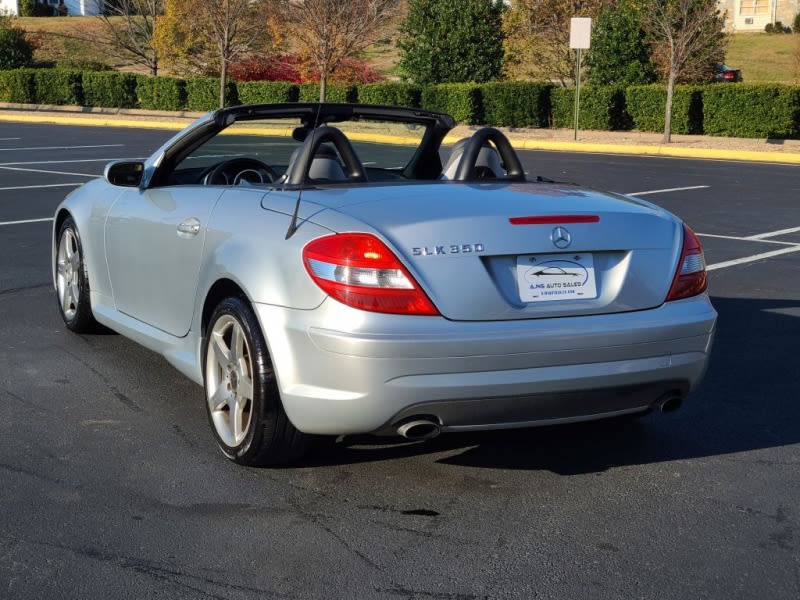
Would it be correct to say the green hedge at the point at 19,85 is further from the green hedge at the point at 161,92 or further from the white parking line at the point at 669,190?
the white parking line at the point at 669,190

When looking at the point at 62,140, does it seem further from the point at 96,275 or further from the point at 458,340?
the point at 458,340

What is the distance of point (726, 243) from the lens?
1184 cm

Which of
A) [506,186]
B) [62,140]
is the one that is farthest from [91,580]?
[62,140]

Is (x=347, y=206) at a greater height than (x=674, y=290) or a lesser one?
greater

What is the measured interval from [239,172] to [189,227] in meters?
0.81

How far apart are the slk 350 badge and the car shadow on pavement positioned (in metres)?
1.03

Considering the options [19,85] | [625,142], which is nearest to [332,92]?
[625,142]

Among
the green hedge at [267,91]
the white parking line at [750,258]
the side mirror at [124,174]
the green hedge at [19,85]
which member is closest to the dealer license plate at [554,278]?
the side mirror at [124,174]

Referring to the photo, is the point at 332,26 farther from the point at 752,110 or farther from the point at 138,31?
the point at 138,31

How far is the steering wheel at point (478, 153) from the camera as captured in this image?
525 cm

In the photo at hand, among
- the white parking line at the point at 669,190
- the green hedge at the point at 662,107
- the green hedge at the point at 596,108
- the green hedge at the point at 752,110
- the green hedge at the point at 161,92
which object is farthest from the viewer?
the green hedge at the point at 161,92

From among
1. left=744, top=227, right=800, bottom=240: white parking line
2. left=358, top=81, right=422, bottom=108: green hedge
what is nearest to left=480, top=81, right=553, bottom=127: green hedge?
left=358, top=81, right=422, bottom=108: green hedge

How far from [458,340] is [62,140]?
25.6 m

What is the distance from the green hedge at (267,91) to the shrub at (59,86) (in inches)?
309
